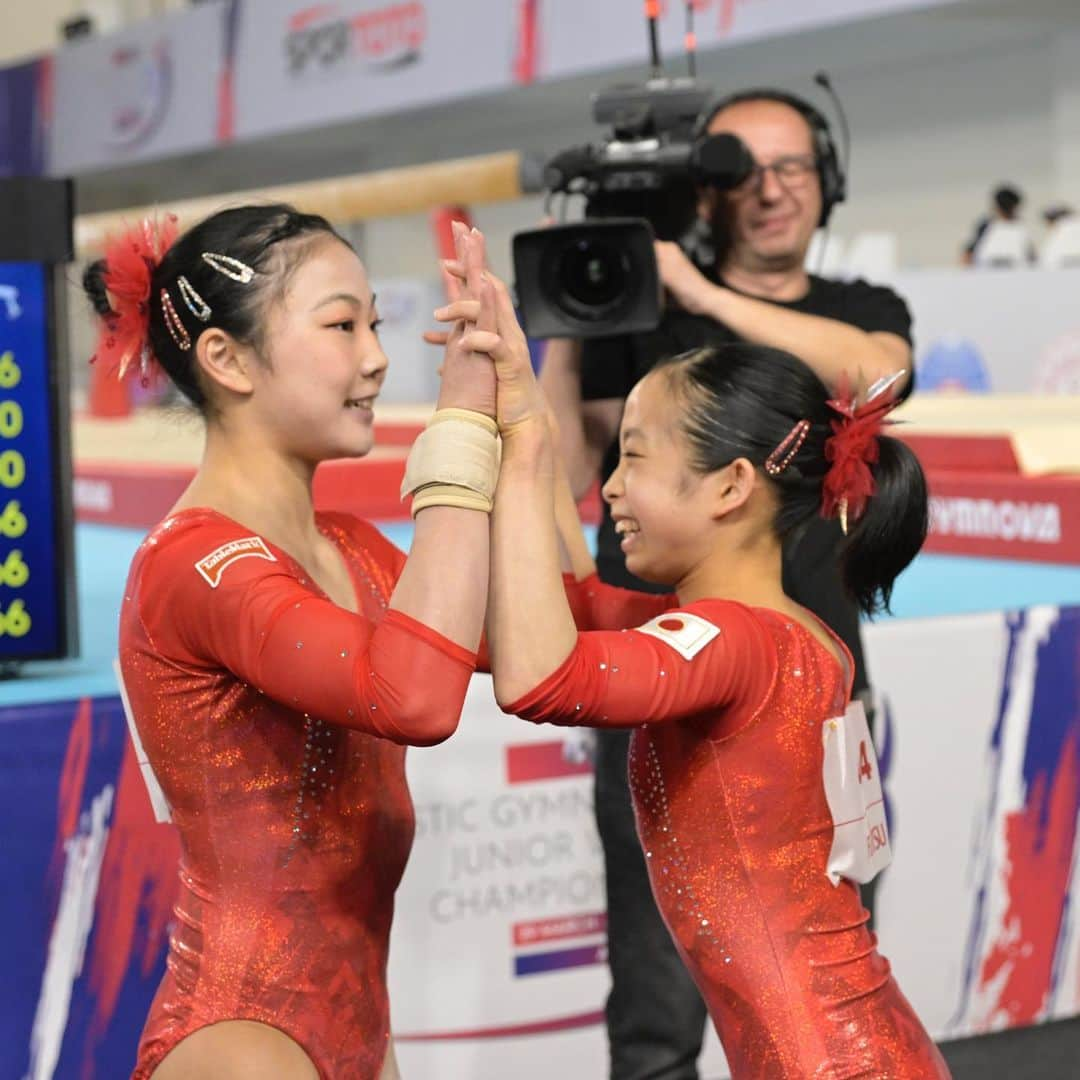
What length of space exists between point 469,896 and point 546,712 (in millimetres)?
1237

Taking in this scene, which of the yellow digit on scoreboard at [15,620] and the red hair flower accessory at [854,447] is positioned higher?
the red hair flower accessory at [854,447]

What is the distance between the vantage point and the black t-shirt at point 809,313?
2035 mm

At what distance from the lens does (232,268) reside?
150 cm

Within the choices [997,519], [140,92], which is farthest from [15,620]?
[140,92]

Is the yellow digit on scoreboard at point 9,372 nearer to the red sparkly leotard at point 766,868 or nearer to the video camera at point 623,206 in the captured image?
the video camera at point 623,206

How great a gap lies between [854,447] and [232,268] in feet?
1.89

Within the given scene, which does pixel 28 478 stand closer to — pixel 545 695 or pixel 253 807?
pixel 253 807

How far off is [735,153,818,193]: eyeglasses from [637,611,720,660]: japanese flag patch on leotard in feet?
2.59

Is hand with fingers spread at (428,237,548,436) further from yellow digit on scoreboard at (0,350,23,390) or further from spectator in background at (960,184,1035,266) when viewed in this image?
spectator in background at (960,184,1035,266)

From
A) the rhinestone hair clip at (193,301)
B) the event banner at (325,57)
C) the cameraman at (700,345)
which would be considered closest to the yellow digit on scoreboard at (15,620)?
the cameraman at (700,345)

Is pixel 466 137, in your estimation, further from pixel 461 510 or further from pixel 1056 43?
pixel 461 510

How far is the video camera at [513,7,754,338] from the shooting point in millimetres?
1974

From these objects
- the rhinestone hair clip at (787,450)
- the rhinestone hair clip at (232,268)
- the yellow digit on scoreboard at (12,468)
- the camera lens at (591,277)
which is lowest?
the rhinestone hair clip at (787,450)

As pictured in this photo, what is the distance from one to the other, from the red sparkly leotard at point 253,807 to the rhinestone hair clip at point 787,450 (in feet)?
1.39
